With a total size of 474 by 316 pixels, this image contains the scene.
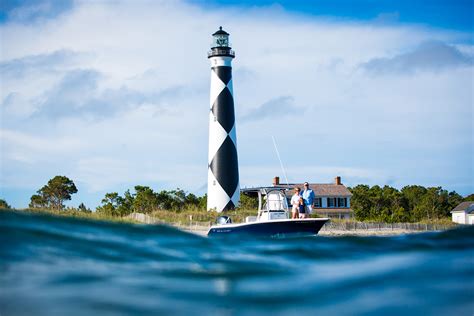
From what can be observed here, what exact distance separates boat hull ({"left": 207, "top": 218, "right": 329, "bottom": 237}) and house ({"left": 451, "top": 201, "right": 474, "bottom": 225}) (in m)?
37.3

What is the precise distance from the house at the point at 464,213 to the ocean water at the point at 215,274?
1887 inches

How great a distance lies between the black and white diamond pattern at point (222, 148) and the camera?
38.0 metres

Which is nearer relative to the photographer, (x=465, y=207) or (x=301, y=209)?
(x=301, y=209)

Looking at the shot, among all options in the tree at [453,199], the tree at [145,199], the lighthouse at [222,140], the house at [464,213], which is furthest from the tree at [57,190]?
the tree at [453,199]

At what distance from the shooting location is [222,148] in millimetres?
38031

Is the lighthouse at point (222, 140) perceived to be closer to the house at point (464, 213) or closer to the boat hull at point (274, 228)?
the boat hull at point (274, 228)

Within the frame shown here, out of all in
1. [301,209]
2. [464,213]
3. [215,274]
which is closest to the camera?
[215,274]

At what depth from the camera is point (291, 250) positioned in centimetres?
912

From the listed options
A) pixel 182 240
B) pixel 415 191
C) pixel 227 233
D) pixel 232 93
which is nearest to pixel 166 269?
pixel 182 240

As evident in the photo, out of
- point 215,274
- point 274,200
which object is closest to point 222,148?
point 274,200

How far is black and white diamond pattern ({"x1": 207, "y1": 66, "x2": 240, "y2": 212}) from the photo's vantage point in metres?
38.0

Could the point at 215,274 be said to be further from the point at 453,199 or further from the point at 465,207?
the point at 453,199

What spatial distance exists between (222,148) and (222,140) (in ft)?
1.59

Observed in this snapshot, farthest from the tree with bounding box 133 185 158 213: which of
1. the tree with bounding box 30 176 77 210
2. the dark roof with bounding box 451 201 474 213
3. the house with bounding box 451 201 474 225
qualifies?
the dark roof with bounding box 451 201 474 213
